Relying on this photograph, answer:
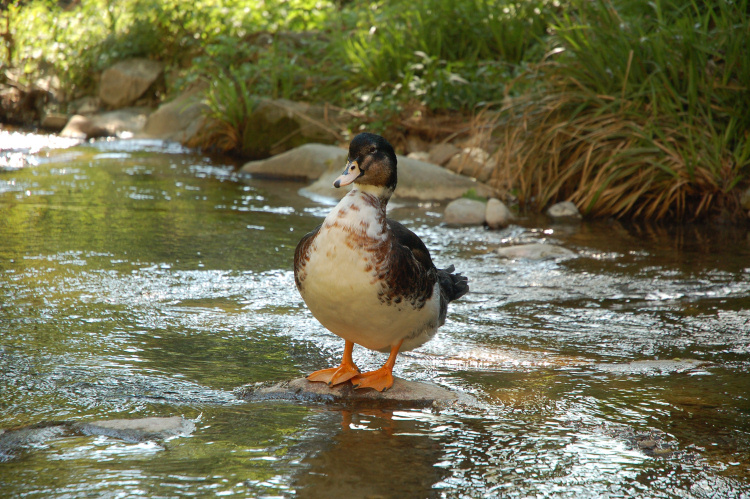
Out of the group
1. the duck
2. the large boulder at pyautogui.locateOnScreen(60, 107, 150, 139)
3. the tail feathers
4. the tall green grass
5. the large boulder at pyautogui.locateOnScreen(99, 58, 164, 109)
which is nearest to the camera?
the duck

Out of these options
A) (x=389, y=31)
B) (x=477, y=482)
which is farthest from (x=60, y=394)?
(x=389, y=31)

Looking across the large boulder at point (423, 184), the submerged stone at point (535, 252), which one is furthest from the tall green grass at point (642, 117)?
the submerged stone at point (535, 252)

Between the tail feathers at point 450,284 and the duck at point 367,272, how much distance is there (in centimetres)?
29

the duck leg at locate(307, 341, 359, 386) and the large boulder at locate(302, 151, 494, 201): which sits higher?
the large boulder at locate(302, 151, 494, 201)

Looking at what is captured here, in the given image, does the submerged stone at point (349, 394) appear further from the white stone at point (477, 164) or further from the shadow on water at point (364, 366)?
the white stone at point (477, 164)

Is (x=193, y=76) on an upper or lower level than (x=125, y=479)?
upper

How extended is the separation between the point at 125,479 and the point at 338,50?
10.3 meters

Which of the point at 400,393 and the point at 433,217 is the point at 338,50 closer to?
the point at 433,217

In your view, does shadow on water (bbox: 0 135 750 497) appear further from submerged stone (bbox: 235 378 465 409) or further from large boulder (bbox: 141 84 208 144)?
large boulder (bbox: 141 84 208 144)

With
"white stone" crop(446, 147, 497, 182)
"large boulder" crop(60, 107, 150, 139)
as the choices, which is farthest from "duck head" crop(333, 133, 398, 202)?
"large boulder" crop(60, 107, 150, 139)

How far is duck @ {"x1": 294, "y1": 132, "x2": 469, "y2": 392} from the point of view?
2961mm

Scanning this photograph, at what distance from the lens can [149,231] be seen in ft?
21.6

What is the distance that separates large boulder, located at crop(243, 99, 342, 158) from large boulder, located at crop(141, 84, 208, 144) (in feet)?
6.27

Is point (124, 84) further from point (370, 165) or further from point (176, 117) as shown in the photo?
point (370, 165)
